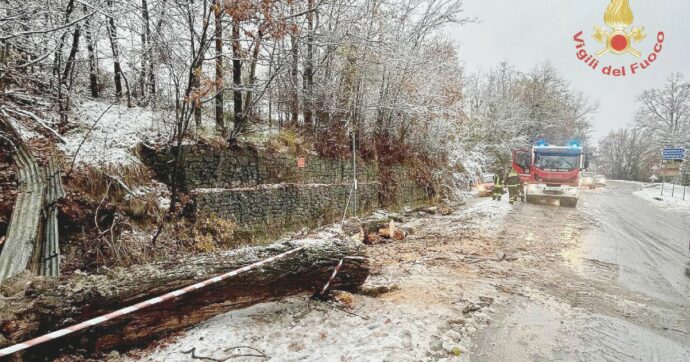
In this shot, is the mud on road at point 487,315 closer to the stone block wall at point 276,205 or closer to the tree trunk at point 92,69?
the stone block wall at point 276,205

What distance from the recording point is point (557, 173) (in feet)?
46.3

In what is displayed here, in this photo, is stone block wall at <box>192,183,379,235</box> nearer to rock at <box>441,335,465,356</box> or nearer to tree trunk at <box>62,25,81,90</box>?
tree trunk at <box>62,25,81,90</box>

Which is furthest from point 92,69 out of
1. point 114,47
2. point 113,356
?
point 113,356

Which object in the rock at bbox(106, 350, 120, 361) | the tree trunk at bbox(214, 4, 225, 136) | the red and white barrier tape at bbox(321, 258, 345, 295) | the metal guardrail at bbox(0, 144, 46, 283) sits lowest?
the rock at bbox(106, 350, 120, 361)

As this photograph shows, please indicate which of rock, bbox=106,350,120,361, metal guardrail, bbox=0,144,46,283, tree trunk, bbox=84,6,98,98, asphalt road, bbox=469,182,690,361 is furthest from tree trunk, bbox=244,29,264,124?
asphalt road, bbox=469,182,690,361

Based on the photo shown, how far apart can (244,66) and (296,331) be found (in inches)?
323

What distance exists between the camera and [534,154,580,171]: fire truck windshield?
1407 cm

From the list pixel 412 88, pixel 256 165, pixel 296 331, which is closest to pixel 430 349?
pixel 296 331

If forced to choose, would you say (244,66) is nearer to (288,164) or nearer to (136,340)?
(288,164)

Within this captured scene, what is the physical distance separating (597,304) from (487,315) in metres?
1.74

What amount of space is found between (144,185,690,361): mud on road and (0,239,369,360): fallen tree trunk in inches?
9.7

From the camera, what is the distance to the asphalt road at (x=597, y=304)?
11.3 ft

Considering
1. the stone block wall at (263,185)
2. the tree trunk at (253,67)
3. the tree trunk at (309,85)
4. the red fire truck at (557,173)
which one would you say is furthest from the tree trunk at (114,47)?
the red fire truck at (557,173)

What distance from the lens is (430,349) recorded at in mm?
3371
